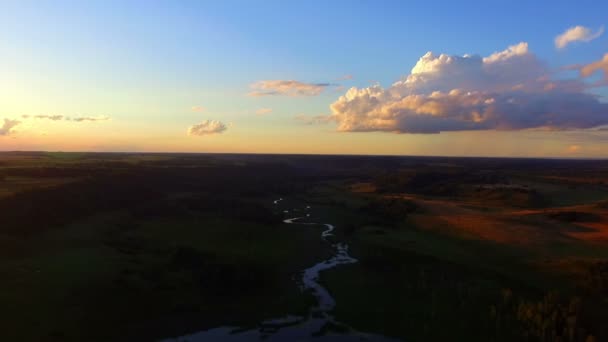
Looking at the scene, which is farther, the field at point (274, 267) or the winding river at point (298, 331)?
the field at point (274, 267)

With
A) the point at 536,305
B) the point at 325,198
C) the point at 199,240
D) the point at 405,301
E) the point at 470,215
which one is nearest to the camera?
the point at 536,305

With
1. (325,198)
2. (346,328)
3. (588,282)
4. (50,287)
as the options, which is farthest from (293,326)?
(325,198)

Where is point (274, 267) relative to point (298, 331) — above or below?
above

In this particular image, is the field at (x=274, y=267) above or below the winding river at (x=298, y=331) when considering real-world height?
above

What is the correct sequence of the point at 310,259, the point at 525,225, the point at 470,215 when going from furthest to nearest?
the point at 470,215
the point at 525,225
the point at 310,259

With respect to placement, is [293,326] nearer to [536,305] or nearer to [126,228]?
[536,305]

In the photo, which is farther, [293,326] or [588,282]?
[588,282]

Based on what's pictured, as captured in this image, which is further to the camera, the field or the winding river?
the field

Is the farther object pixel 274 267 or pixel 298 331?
pixel 274 267
